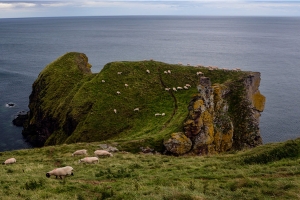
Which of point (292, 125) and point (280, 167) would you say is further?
point (292, 125)

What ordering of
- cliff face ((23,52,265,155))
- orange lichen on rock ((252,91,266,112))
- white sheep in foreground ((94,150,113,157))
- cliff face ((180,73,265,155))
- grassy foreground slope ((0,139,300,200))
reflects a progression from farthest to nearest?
orange lichen on rock ((252,91,266,112)) < cliff face ((23,52,265,155)) < cliff face ((180,73,265,155)) < white sheep in foreground ((94,150,113,157)) < grassy foreground slope ((0,139,300,200))

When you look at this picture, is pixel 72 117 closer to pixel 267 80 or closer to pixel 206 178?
pixel 206 178

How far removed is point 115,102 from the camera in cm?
6162

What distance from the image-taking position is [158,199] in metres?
16.4

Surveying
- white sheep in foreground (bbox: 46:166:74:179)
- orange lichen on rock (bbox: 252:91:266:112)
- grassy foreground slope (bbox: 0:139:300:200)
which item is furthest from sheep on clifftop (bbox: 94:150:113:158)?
orange lichen on rock (bbox: 252:91:266:112)

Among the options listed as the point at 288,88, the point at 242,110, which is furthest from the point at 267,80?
the point at 242,110

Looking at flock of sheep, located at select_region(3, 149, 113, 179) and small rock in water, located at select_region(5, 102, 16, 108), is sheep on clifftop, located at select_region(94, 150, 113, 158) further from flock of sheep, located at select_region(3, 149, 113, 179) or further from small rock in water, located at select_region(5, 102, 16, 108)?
small rock in water, located at select_region(5, 102, 16, 108)

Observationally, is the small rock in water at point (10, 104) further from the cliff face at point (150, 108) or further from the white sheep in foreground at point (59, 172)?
Result: the white sheep in foreground at point (59, 172)

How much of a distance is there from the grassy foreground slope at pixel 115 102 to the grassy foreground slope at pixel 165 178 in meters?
14.2

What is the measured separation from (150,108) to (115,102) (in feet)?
24.8

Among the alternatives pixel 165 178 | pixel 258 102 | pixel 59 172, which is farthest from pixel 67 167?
pixel 258 102

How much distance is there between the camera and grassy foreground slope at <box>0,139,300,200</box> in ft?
59.3

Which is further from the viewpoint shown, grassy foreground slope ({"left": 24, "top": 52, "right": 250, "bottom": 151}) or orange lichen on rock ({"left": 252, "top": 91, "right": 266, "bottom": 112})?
orange lichen on rock ({"left": 252, "top": 91, "right": 266, "bottom": 112})

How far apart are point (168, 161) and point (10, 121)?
68687 mm
